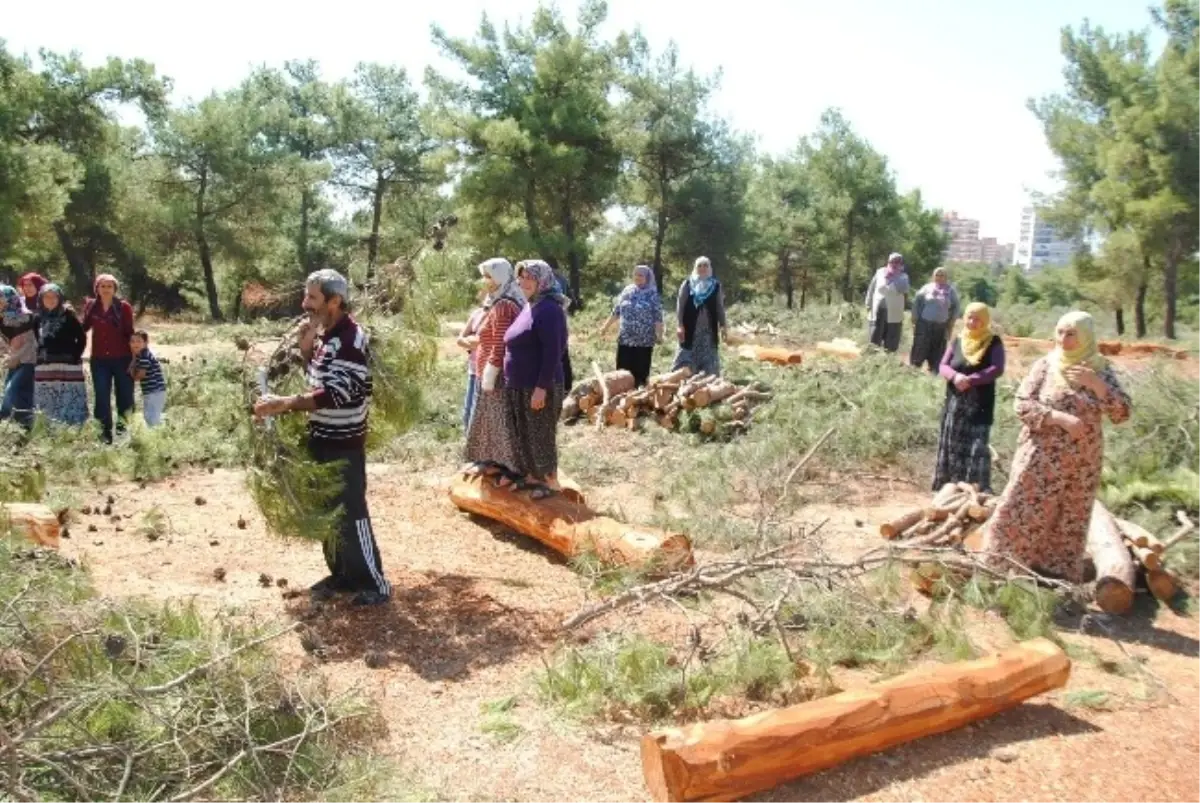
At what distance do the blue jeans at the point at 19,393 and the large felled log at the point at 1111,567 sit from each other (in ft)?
26.7

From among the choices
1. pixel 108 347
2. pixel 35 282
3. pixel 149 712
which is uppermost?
pixel 35 282

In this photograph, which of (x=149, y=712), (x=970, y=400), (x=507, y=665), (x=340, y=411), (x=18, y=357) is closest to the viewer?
(x=149, y=712)

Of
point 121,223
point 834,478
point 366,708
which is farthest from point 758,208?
point 366,708

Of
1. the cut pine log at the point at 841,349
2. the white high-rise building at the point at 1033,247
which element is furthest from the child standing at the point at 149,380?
the white high-rise building at the point at 1033,247

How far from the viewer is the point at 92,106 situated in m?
23.6

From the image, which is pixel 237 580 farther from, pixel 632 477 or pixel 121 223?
pixel 121 223

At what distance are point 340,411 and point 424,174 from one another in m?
29.0

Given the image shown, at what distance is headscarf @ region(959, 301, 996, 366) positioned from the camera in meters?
6.51

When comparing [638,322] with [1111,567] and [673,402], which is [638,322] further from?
[1111,567]

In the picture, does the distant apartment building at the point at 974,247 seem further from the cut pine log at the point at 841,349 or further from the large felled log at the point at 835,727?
the large felled log at the point at 835,727

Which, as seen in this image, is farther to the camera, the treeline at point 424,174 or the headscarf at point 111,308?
the treeline at point 424,174

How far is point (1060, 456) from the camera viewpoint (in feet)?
17.3

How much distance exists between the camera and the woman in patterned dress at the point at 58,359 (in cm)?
807

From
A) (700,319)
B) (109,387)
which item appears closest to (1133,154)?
(700,319)
